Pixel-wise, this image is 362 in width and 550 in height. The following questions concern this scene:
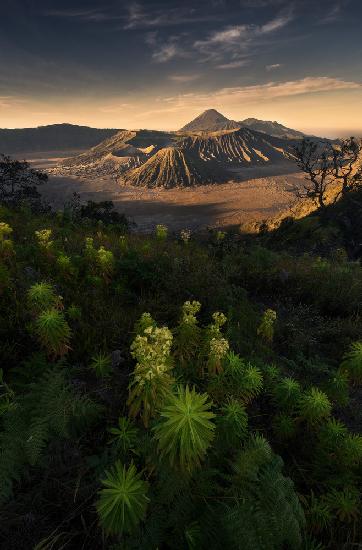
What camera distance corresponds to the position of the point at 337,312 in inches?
303

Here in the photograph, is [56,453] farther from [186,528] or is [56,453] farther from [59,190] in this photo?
[59,190]

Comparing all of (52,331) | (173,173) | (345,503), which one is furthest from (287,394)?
(173,173)

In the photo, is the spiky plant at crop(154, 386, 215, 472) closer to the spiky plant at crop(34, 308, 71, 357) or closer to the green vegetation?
the green vegetation

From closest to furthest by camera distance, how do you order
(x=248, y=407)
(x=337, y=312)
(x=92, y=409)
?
1. (x=92, y=409)
2. (x=248, y=407)
3. (x=337, y=312)

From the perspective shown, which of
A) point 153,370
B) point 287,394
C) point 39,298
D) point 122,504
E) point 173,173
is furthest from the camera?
point 173,173

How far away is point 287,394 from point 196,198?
122 m

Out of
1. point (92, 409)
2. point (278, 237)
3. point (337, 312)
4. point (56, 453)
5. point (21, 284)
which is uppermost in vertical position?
point (21, 284)

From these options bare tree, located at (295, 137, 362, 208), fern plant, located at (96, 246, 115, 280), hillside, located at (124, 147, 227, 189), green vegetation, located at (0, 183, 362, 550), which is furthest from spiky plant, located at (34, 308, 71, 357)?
hillside, located at (124, 147, 227, 189)

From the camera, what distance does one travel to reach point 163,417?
7.66 feet

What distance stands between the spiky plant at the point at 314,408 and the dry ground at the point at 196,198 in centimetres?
6998

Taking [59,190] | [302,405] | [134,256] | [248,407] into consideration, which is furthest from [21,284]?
[59,190]

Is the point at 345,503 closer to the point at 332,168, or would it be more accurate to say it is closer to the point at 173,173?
the point at 332,168

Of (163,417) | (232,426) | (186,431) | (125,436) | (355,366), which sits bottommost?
(355,366)

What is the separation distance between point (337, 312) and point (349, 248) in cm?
2246
